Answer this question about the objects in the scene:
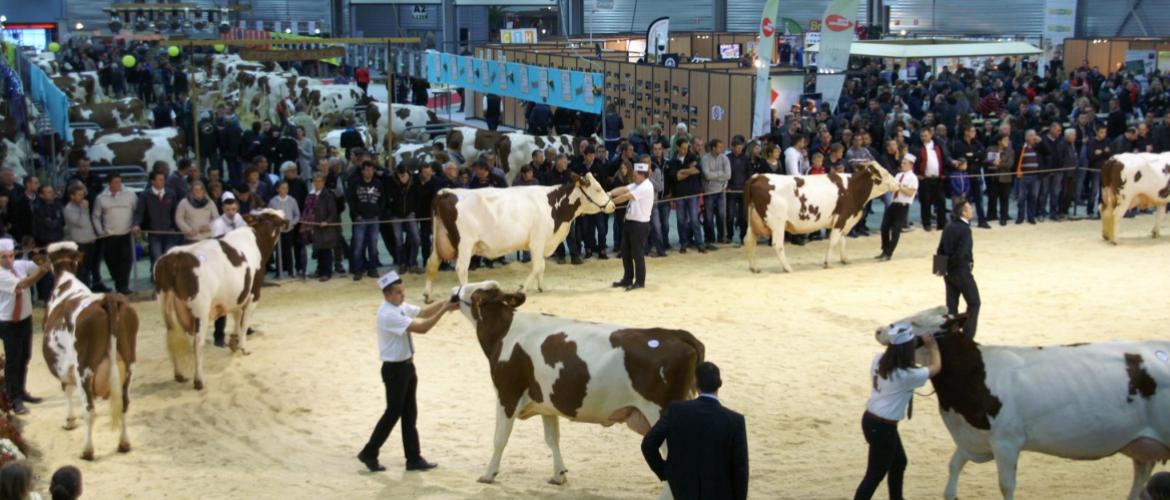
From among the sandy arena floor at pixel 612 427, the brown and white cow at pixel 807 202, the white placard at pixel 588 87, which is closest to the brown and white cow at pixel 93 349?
the sandy arena floor at pixel 612 427

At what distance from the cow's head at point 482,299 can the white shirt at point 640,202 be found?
5747 millimetres

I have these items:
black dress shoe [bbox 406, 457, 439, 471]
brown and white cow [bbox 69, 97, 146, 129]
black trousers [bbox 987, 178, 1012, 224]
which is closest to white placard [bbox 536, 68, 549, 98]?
brown and white cow [bbox 69, 97, 146, 129]

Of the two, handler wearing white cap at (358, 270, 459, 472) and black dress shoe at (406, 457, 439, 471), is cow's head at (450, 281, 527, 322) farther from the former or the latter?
black dress shoe at (406, 457, 439, 471)

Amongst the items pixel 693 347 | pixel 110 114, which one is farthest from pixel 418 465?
pixel 110 114

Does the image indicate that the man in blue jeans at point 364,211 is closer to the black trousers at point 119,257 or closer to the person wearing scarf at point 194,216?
the person wearing scarf at point 194,216

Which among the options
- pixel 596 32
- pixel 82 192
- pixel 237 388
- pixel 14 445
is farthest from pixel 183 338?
pixel 596 32

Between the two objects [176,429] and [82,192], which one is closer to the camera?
[176,429]

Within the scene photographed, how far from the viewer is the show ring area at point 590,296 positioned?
7789 mm

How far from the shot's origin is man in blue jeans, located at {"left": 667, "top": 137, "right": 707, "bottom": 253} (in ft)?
54.7

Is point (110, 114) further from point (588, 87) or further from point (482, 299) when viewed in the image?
point (482, 299)

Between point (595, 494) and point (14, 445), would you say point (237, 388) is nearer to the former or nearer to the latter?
point (14, 445)

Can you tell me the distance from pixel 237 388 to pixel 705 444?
233 inches

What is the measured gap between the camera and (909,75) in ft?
119

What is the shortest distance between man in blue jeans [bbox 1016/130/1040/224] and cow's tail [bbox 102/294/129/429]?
13.4 metres
